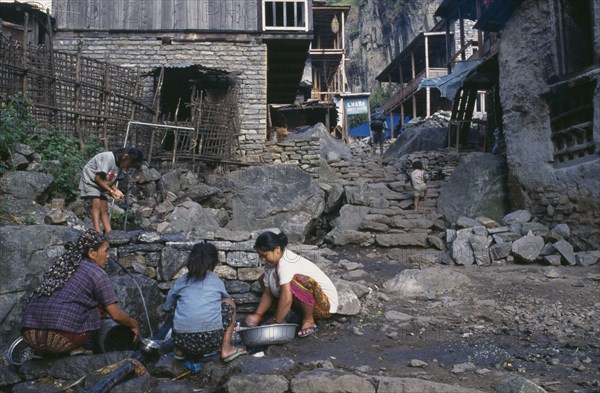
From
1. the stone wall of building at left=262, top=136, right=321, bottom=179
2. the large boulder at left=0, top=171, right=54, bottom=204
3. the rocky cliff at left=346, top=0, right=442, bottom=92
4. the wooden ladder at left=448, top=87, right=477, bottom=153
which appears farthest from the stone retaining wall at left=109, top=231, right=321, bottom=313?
the rocky cliff at left=346, top=0, right=442, bottom=92

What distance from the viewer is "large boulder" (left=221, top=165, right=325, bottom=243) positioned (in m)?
9.06

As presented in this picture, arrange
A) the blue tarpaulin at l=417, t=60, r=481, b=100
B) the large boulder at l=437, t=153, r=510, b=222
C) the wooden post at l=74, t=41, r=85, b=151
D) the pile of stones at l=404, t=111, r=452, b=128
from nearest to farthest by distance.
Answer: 1. the wooden post at l=74, t=41, r=85, b=151
2. the large boulder at l=437, t=153, r=510, b=222
3. the blue tarpaulin at l=417, t=60, r=481, b=100
4. the pile of stones at l=404, t=111, r=452, b=128

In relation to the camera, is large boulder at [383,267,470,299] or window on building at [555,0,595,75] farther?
window on building at [555,0,595,75]

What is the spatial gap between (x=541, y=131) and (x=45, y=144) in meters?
8.60

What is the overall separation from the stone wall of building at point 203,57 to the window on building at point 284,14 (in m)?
0.83

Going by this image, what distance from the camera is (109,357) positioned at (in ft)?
11.2

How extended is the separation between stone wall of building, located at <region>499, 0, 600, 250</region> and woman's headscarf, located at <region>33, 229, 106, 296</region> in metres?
6.80

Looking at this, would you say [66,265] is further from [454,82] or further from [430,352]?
[454,82]

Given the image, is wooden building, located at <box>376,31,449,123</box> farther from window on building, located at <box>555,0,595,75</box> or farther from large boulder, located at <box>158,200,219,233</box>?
large boulder, located at <box>158,200,219,233</box>

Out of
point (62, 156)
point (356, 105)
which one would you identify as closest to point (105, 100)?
point (62, 156)

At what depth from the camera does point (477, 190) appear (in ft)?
31.1

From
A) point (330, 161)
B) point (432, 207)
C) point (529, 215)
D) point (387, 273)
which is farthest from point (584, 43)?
point (330, 161)

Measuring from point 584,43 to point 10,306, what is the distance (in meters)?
8.89

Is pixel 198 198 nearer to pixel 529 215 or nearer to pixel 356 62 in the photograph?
pixel 529 215
